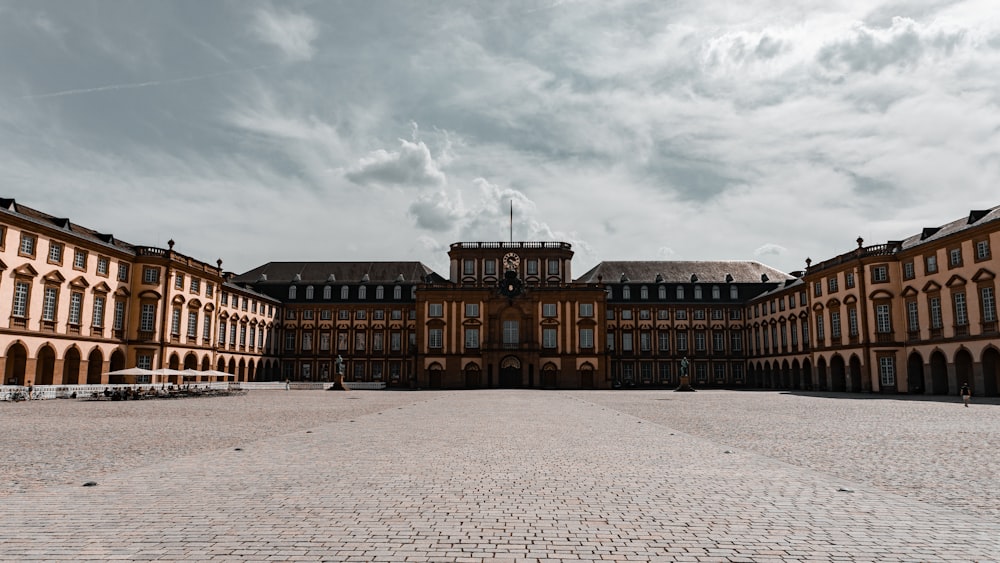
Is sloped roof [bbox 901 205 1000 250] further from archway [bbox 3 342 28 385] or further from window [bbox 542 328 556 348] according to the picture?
archway [bbox 3 342 28 385]

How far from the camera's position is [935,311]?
50188mm

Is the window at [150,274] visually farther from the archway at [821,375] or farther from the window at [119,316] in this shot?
the archway at [821,375]

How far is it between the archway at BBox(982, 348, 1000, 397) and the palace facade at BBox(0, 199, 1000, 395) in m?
0.18

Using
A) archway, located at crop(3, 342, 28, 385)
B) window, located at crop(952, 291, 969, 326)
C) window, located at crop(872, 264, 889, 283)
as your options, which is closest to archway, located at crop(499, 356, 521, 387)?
window, located at crop(872, 264, 889, 283)

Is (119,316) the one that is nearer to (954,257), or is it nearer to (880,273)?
(880,273)

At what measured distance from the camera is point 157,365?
56281 mm

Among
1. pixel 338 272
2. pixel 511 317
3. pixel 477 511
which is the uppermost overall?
pixel 338 272

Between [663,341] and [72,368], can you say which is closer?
[72,368]

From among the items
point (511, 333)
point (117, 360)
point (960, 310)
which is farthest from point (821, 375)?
point (117, 360)

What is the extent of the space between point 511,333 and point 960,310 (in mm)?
42633

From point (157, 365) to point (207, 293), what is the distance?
10183mm

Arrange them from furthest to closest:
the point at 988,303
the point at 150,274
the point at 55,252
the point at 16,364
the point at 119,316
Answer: the point at 150,274 < the point at 119,316 < the point at 16,364 < the point at 55,252 < the point at 988,303

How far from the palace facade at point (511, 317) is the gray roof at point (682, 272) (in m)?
0.24

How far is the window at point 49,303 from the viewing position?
46.1 metres
